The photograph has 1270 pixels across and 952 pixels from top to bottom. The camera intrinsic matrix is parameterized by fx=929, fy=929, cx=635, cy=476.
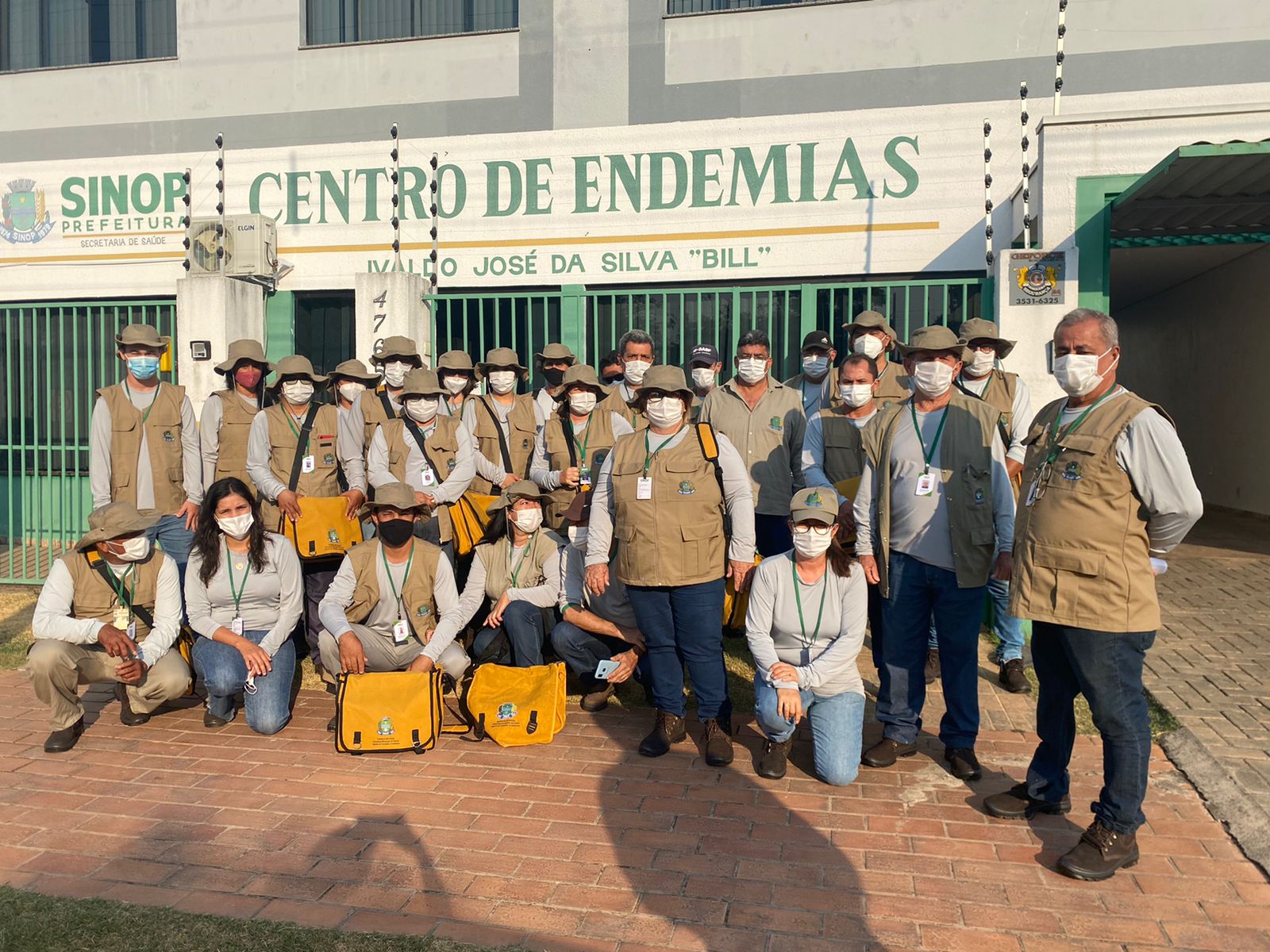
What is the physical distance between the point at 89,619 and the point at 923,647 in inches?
174

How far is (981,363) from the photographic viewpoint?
18.7 feet

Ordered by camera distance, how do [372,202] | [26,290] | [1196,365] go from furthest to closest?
[1196,365] → [26,290] → [372,202]

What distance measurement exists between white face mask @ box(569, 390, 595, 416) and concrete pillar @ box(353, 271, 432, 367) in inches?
105

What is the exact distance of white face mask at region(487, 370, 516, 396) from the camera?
6520 mm

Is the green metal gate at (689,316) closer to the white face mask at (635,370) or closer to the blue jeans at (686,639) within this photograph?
the white face mask at (635,370)

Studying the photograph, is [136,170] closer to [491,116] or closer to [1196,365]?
[491,116]

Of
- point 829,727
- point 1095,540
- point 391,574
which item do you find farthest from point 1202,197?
point 391,574

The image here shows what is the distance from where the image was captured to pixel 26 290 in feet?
38.3

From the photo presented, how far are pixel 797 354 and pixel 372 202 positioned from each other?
5.29 meters

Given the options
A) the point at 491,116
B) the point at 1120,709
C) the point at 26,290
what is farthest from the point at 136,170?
the point at 1120,709

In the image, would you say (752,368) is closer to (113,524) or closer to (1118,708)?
(1118,708)

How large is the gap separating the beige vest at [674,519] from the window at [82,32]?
10557 millimetres

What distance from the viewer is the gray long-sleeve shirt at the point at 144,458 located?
20.1 ft

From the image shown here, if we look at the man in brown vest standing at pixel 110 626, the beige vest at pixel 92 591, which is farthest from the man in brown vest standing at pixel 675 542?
the beige vest at pixel 92 591
